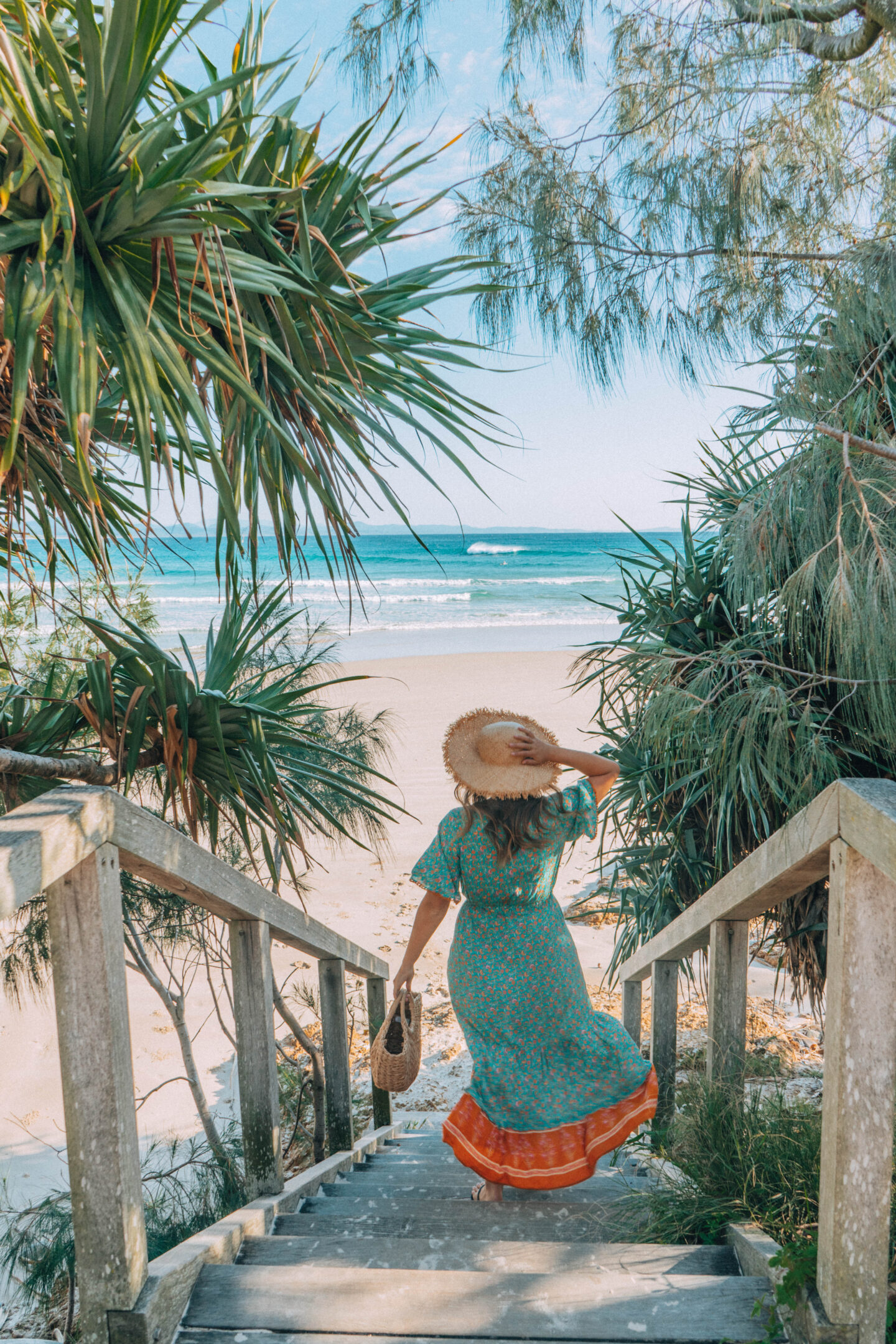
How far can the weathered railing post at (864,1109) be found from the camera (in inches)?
52.5

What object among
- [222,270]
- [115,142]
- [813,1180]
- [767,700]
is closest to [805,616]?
[767,700]

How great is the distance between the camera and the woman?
2562 mm

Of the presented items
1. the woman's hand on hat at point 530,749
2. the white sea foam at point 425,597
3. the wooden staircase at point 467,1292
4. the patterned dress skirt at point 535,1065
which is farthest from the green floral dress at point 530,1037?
the white sea foam at point 425,597

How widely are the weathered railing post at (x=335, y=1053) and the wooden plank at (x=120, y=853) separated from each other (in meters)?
0.68

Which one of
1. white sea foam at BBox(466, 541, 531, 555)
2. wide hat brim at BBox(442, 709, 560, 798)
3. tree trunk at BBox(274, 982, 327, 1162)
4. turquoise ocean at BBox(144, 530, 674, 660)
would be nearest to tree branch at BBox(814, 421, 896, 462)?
wide hat brim at BBox(442, 709, 560, 798)

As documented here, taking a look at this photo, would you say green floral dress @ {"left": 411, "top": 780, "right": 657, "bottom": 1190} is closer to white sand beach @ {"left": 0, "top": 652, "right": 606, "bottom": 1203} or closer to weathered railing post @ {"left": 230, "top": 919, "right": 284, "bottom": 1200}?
white sand beach @ {"left": 0, "top": 652, "right": 606, "bottom": 1203}

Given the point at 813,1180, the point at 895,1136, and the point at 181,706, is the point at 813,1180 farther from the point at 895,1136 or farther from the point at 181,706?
the point at 181,706

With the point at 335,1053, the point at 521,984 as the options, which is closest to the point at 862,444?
the point at 521,984

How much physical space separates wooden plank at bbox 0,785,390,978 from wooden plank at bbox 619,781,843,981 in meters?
1.03

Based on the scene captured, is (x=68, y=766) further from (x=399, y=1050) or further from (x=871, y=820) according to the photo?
(x=871, y=820)

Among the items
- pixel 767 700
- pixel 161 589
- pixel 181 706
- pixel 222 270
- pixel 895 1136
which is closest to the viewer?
pixel 895 1136

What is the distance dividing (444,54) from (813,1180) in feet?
12.1

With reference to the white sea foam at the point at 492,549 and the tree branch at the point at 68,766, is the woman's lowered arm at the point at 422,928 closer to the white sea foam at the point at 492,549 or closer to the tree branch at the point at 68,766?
the tree branch at the point at 68,766

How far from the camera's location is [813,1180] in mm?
1643
